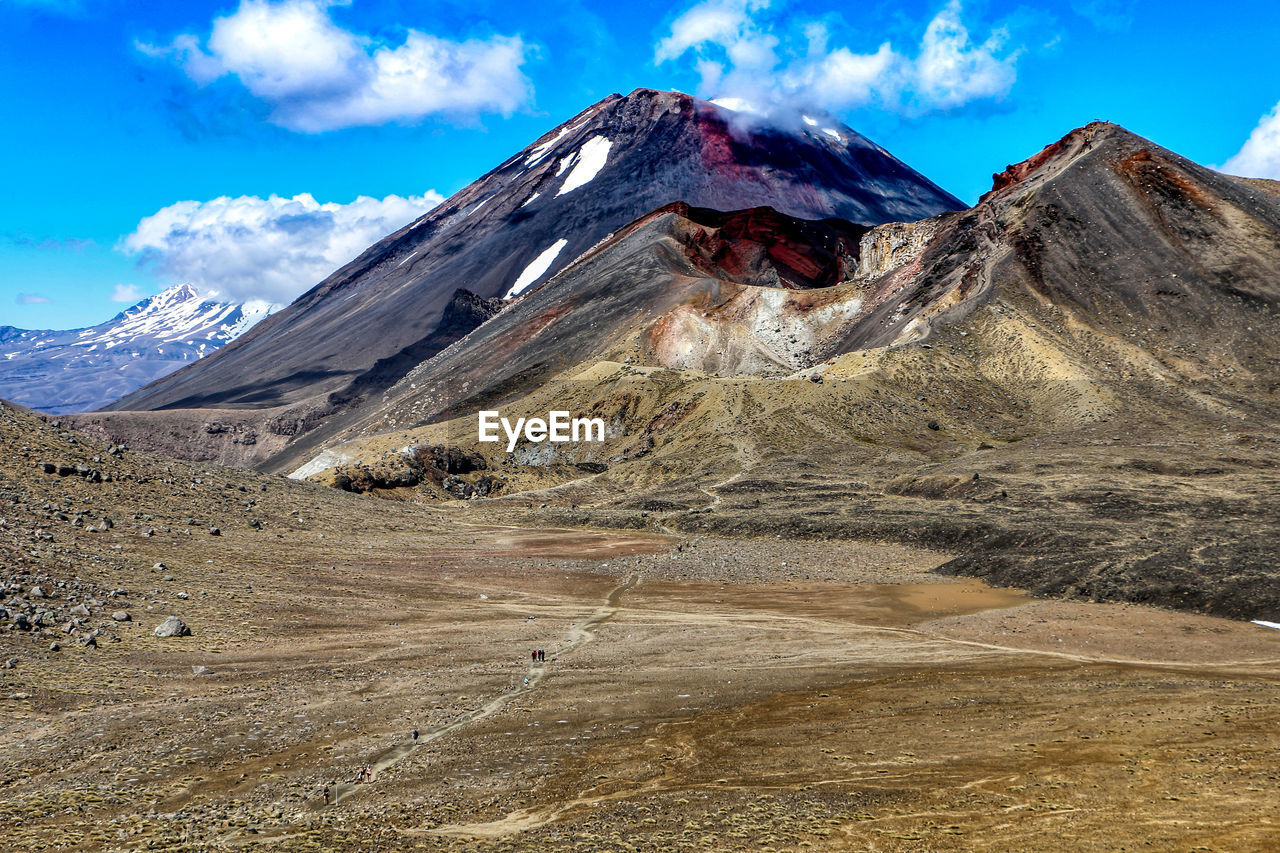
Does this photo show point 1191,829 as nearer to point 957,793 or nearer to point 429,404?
point 957,793

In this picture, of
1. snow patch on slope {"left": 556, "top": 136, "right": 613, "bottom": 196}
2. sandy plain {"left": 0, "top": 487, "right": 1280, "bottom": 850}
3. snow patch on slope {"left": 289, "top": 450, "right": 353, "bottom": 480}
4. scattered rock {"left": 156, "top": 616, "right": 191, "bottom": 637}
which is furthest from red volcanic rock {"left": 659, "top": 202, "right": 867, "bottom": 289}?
scattered rock {"left": 156, "top": 616, "right": 191, "bottom": 637}

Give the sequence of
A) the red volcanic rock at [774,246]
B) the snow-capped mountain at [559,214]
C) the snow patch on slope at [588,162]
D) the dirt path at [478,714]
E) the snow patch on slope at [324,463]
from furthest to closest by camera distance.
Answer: the snow patch on slope at [588,162]
the snow-capped mountain at [559,214]
the red volcanic rock at [774,246]
the snow patch on slope at [324,463]
the dirt path at [478,714]

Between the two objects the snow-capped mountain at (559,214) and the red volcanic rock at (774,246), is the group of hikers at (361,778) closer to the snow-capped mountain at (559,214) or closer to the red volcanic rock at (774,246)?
the red volcanic rock at (774,246)

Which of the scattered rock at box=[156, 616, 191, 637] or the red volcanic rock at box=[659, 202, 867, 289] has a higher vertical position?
the red volcanic rock at box=[659, 202, 867, 289]

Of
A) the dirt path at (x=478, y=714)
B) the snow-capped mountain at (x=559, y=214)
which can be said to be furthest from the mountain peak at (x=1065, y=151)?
the dirt path at (x=478, y=714)

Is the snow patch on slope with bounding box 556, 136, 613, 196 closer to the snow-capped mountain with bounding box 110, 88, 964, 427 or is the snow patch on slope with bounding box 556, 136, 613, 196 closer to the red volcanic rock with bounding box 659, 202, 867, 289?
the snow-capped mountain with bounding box 110, 88, 964, 427

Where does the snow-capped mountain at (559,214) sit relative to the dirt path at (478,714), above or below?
above
